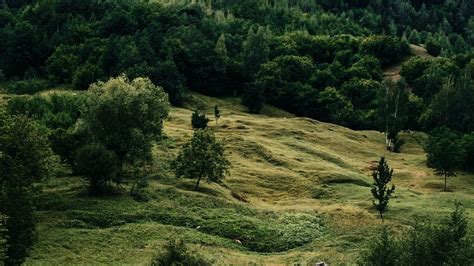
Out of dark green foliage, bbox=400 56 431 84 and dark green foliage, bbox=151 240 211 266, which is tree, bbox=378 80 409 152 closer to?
dark green foliage, bbox=400 56 431 84

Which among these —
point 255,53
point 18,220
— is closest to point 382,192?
point 18,220

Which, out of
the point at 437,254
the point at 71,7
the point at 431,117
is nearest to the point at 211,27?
the point at 71,7

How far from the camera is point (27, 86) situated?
127m

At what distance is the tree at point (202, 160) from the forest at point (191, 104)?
0.48 feet

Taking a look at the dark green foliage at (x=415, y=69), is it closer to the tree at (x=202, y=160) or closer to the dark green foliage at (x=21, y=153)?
the tree at (x=202, y=160)

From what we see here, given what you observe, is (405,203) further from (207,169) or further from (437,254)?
(437,254)

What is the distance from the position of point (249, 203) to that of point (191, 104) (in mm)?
62667

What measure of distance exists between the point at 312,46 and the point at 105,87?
11627cm

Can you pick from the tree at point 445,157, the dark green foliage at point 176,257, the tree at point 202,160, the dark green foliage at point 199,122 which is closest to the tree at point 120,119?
the tree at point 202,160

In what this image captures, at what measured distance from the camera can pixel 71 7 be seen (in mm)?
164125

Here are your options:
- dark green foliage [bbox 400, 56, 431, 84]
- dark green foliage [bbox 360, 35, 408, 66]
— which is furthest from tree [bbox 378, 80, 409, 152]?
dark green foliage [bbox 360, 35, 408, 66]

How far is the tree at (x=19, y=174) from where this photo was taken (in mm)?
45688

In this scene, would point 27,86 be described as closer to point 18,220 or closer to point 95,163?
point 95,163

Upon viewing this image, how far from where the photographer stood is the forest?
53.3 metres
